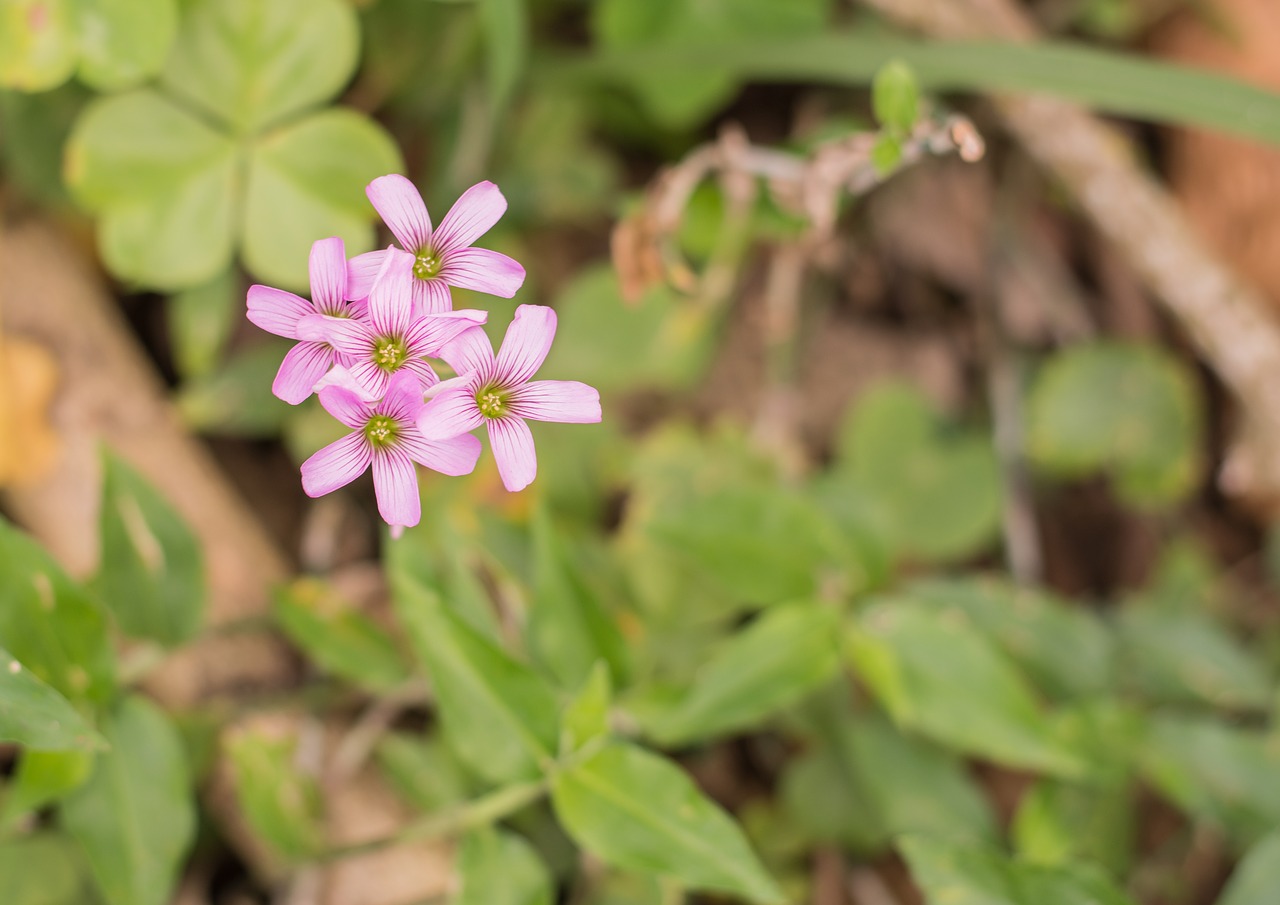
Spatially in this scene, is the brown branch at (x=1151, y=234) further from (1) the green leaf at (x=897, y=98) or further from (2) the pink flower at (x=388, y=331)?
(2) the pink flower at (x=388, y=331)

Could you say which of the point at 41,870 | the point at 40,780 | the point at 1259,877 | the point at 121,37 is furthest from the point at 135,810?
A: the point at 1259,877

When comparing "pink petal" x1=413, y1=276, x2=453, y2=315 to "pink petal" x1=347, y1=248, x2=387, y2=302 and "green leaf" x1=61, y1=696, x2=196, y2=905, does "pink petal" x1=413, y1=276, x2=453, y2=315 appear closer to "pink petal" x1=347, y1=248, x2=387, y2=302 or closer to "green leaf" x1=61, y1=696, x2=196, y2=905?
"pink petal" x1=347, y1=248, x2=387, y2=302

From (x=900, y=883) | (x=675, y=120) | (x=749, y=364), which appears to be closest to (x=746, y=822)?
(x=900, y=883)

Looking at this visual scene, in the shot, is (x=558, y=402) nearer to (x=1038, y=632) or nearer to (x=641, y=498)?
(x=641, y=498)

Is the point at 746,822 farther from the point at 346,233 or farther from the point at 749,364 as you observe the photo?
the point at 346,233

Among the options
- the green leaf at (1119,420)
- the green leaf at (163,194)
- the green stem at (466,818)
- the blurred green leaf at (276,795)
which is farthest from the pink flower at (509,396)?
the green leaf at (1119,420)

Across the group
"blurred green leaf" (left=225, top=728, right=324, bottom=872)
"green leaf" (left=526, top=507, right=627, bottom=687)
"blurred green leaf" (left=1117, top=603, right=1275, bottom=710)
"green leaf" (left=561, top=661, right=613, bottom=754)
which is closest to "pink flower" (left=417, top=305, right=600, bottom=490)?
"green leaf" (left=561, top=661, right=613, bottom=754)

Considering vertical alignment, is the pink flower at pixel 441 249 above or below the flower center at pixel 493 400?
above
